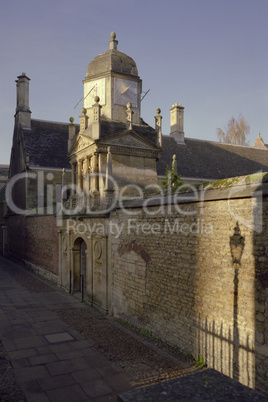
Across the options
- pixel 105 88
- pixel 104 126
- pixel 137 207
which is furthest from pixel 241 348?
pixel 105 88

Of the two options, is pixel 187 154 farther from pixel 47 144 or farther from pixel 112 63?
pixel 112 63

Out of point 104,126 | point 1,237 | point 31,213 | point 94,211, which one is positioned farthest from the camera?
point 1,237

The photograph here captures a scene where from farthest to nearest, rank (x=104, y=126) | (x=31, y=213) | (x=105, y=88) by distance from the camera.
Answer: (x=31, y=213)
(x=105, y=88)
(x=104, y=126)

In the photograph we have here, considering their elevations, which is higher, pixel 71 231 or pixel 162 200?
pixel 162 200

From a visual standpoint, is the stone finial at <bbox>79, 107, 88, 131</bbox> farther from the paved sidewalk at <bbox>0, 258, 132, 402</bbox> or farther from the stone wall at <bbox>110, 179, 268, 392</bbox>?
the paved sidewalk at <bbox>0, 258, 132, 402</bbox>

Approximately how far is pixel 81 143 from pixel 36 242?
9.48 metres

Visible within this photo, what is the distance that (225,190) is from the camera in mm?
6656

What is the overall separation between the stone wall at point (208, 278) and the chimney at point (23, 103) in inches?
812

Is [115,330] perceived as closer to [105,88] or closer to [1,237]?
[105,88]

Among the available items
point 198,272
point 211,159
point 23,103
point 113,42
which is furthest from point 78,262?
Result: point 211,159

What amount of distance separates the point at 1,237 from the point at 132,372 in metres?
30.7

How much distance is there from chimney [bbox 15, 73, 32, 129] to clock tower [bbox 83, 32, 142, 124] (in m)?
13.8

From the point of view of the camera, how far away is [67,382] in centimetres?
639

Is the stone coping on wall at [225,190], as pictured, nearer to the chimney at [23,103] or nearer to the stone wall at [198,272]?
the stone wall at [198,272]
